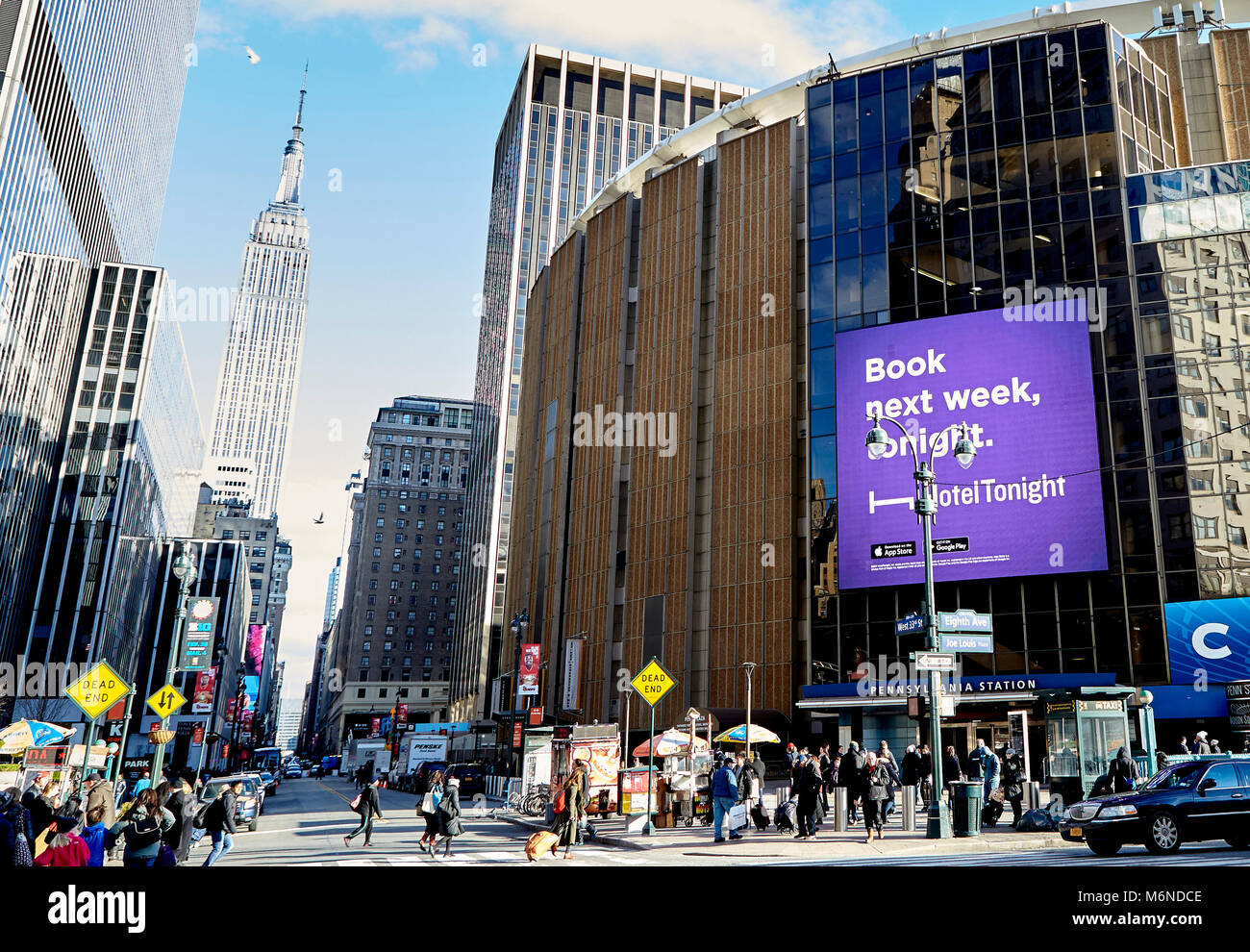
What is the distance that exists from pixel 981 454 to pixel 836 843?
2837cm

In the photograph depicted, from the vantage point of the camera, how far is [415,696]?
179375mm

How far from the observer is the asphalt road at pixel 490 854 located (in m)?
16.4

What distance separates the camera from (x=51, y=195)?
83.0m

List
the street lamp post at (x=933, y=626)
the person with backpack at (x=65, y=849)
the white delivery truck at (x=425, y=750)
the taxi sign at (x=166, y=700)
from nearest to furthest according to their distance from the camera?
the person with backpack at (x=65, y=849), the street lamp post at (x=933, y=626), the taxi sign at (x=166, y=700), the white delivery truck at (x=425, y=750)

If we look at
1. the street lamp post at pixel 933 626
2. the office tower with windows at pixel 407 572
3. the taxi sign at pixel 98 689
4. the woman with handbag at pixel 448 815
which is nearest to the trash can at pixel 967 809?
the street lamp post at pixel 933 626

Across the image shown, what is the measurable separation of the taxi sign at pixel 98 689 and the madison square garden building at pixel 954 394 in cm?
2832

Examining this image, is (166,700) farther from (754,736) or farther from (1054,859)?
(1054,859)

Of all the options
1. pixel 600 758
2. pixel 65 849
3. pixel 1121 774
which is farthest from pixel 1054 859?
pixel 600 758

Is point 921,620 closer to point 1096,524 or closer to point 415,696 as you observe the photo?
point 1096,524

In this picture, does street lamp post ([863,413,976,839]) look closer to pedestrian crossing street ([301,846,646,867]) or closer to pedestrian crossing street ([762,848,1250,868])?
pedestrian crossing street ([762,848,1250,868])

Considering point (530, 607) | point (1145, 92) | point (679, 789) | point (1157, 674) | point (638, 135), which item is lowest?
point (679, 789)

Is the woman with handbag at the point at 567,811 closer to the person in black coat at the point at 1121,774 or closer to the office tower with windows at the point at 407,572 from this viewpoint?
the person in black coat at the point at 1121,774
